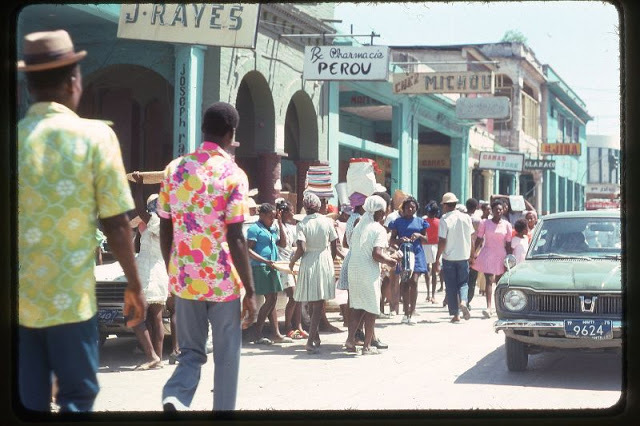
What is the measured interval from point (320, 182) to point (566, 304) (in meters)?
8.75

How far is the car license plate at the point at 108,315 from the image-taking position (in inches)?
367

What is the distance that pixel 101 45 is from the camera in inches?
618

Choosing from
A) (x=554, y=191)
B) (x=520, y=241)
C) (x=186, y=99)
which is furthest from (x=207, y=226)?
(x=554, y=191)

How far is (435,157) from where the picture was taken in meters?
33.4

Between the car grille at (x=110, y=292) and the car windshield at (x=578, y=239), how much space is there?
3.98m

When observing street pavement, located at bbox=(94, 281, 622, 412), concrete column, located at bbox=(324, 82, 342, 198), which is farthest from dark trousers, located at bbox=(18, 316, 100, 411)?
concrete column, located at bbox=(324, 82, 342, 198)

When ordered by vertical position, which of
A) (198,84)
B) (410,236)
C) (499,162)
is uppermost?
(198,84)

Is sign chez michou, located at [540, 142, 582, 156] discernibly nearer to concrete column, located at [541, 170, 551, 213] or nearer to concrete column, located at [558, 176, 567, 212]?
concrete column, located at [541, 170, 551, 213]

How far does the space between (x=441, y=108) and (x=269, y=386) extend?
22.4 meters

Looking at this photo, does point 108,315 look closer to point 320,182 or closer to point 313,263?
point 313,263

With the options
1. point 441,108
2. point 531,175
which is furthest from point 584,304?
point 531,175

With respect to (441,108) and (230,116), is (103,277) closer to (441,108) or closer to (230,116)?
(230,116)

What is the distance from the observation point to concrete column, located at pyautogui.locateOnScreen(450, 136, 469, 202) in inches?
1281

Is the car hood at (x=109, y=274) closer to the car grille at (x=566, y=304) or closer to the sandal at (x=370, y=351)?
the sandal at (x=370, y=351)
